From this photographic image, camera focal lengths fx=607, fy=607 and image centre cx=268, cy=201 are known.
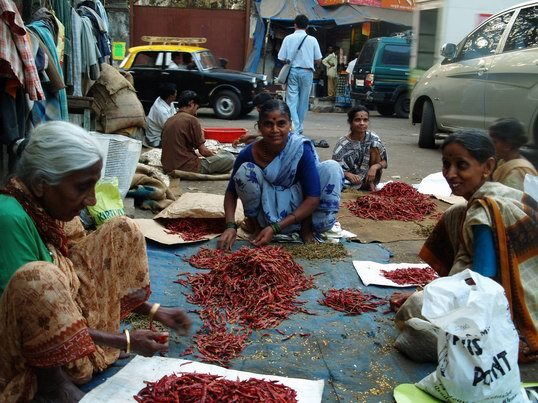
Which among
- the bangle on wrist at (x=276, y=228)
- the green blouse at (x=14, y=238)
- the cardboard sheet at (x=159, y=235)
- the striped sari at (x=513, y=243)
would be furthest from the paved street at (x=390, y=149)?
the green blouse at (x=14, y=238)

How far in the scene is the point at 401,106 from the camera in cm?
1745

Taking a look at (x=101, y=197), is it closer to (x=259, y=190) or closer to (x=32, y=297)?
(x=259, y=190)

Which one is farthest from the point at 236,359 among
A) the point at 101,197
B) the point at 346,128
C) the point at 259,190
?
the point at 346,128

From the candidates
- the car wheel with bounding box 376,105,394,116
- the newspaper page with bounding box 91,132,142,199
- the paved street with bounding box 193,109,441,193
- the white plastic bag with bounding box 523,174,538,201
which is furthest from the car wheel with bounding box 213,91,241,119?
the white plastic bag with bounding box 523,174,538,201

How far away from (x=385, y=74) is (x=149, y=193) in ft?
40.1

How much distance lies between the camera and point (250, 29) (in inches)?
831

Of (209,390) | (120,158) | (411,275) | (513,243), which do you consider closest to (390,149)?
(120,158)

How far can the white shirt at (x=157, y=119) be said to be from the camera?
9594 mm

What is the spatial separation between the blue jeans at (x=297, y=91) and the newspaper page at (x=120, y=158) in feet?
16.7

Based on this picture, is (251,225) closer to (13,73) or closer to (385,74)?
(13,73)

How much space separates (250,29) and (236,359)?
1941 cm

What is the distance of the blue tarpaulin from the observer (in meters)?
2.76

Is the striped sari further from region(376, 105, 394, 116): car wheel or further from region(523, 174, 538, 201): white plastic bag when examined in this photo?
region(376, 105, 394, 116): car wheel

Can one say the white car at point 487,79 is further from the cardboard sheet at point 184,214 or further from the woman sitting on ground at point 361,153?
the cardboard sheet at point 184,214
